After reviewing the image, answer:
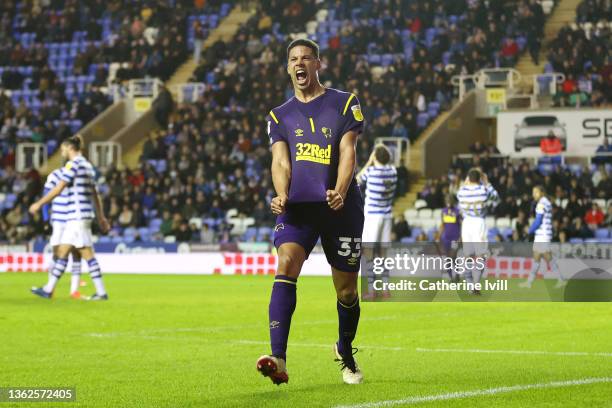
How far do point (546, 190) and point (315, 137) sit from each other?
21.8 m

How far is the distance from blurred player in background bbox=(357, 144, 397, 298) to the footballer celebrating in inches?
385

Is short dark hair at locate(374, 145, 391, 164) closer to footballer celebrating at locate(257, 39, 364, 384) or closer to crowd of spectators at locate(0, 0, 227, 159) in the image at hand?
footballer celebrating at locate(257, 39, 364, 384)

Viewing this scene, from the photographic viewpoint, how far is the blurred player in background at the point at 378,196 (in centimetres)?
1803

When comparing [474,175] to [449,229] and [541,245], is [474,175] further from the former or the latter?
[541,245]

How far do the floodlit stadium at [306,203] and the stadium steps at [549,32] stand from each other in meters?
0.08

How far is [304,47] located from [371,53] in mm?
28888

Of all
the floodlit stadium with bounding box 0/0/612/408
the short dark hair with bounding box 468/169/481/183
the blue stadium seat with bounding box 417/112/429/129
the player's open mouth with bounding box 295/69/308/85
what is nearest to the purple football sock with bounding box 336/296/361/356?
the floodlit stadium with bounding box 0/0/612/408

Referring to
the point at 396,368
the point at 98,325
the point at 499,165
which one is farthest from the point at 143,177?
the point at 396,368

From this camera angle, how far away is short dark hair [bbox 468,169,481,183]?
19.0 metres

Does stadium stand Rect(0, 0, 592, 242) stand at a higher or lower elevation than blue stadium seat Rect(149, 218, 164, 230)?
higher

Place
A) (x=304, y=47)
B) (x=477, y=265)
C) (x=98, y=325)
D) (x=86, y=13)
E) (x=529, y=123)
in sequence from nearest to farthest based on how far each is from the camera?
1. (x=304, y=47)
2. (x=98, y=325)
3. (x=477, y=265)
4. (x=529, y=123)
5. (x=86, y=13)

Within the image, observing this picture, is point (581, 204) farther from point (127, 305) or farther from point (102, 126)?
point (102, 126)

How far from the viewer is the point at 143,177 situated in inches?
1367

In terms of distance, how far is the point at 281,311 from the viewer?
7.80 meters
